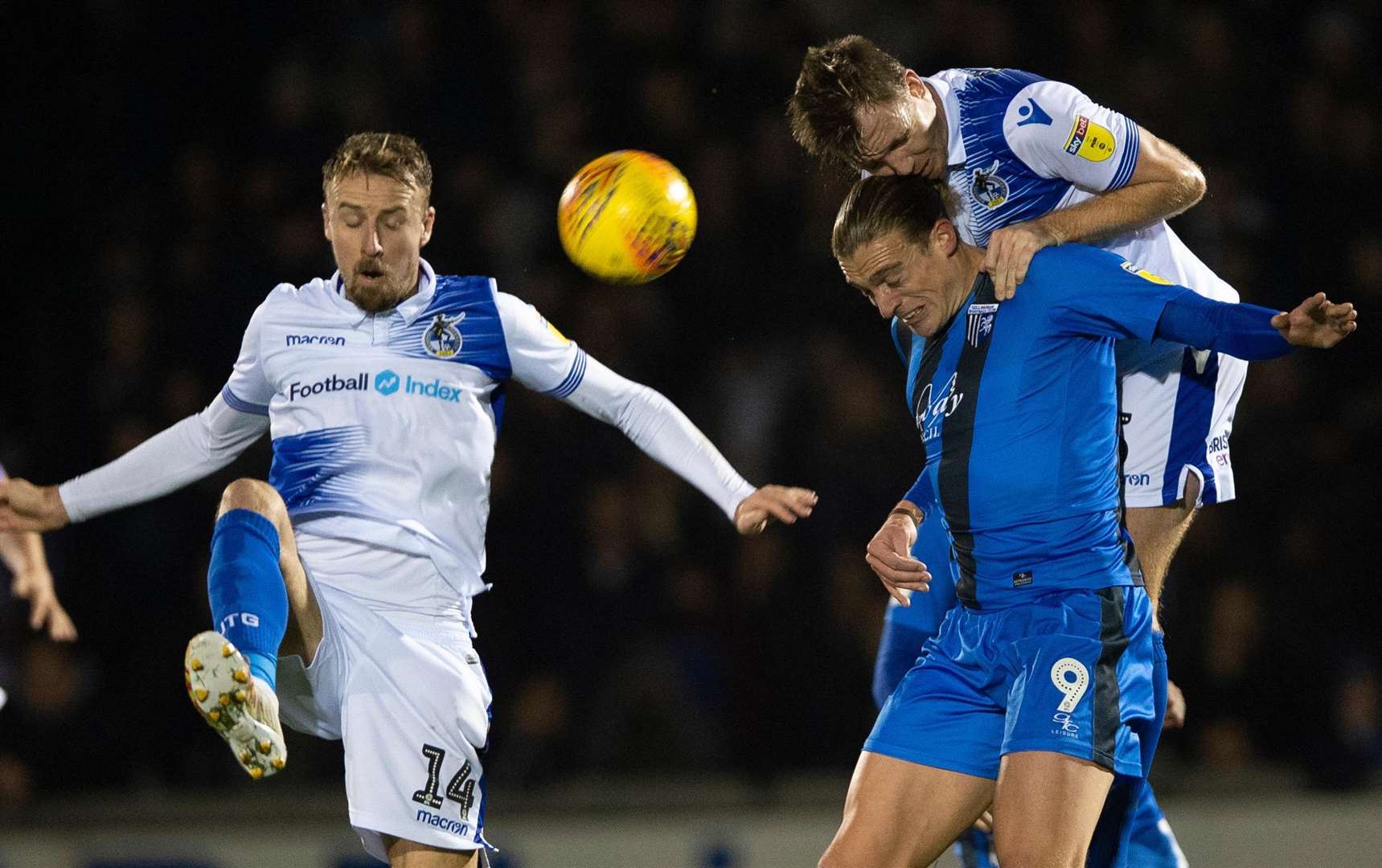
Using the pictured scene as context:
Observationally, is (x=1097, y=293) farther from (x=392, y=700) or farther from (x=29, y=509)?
(x=29, y=509)

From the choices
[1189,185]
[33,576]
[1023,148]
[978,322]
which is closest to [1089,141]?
[1023,148]

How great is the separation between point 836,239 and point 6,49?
649 centimetres

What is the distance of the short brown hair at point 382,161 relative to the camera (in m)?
4.18

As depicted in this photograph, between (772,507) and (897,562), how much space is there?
38 cm

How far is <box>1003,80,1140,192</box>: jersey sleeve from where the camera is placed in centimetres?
405

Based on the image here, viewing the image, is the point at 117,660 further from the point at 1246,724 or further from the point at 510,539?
the point at 1246,724

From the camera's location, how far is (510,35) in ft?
29.0

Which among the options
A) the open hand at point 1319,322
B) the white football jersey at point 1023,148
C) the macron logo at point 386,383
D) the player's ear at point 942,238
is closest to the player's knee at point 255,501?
the macron logo at point 386,383

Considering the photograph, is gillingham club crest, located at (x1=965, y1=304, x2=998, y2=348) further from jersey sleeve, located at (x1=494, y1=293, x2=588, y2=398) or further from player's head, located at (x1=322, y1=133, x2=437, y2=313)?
player's head, located at (x1=322, y1=133, x2=437, y2=313)

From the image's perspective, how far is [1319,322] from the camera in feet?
11.3

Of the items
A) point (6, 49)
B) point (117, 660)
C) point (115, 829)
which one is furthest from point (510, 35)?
point (115, 829)

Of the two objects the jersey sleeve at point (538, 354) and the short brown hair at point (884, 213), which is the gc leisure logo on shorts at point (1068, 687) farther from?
the jersey sleeve at point (538, 354)

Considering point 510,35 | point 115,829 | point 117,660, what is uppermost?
point 510,35

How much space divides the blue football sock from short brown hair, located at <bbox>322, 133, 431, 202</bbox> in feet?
3.00
